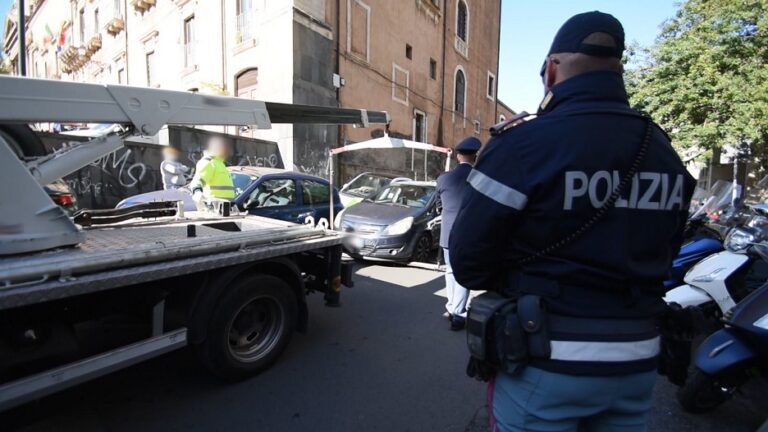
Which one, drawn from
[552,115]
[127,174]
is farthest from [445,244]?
[127,174]

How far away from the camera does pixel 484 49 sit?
29328 millimetres

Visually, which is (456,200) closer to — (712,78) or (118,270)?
(118,270)

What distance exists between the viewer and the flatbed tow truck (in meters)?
2.18

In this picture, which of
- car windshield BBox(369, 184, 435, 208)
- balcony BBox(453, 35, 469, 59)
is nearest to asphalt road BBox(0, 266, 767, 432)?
car windshield BBox(369, 184, 435, 208)

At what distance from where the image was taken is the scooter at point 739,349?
2395mm

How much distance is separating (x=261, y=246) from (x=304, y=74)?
40.5 feet

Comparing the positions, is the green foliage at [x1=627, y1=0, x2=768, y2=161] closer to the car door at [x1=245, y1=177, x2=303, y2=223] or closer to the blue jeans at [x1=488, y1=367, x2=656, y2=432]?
the car door at [x1=245, y1=177, x2=303, y2=223]

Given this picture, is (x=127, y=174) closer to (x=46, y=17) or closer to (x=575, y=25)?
(x=575, y=25)

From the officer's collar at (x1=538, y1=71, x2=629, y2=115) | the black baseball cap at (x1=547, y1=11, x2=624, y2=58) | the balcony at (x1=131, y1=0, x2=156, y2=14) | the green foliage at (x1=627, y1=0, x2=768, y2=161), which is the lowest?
the officer's collar at (x1=538, y1=71, x2=629, y2=115)

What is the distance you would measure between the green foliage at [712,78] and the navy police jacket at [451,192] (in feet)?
47.3

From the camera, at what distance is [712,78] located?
14.0 m

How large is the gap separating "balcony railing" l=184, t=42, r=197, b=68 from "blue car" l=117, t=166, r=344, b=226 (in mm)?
12541

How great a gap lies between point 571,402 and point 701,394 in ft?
7.62

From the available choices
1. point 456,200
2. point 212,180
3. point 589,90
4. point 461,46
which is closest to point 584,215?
point 589,90
